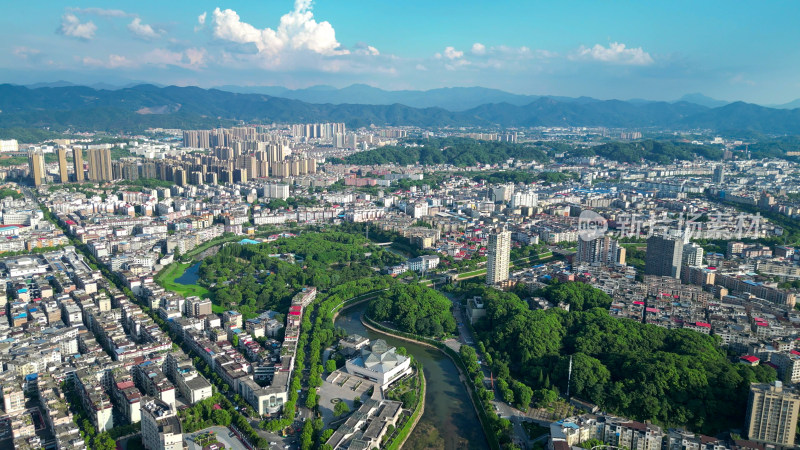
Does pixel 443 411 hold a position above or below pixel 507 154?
below

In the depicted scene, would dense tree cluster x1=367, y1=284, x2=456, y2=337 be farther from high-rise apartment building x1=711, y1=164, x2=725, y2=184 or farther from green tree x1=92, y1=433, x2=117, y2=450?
high-rise apartment building x1=711, y1=164, x2=725, y2=184

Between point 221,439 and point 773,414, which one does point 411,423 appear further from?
point 773,414

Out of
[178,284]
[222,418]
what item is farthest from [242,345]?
[178,284]

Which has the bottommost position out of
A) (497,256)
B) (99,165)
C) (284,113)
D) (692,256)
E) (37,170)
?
(692,256)

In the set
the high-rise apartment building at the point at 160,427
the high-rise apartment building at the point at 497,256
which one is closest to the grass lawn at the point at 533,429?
the high-rise apartment building at the point at 160,427

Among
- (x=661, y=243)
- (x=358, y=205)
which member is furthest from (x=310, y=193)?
(x=661, y=243)

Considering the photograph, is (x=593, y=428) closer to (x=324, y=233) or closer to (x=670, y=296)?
(x=670, y=296)
